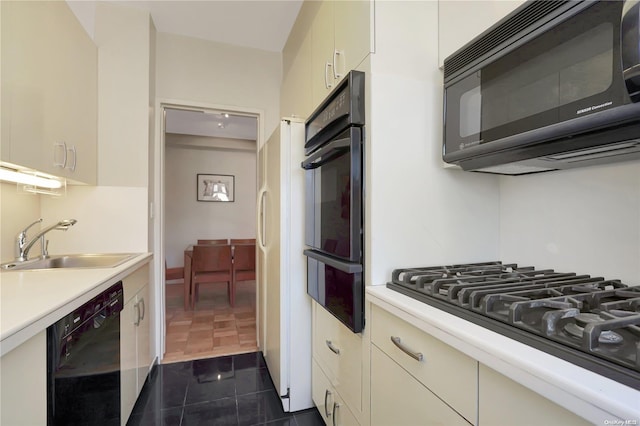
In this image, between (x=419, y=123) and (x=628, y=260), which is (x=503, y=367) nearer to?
(x=628, y=260)

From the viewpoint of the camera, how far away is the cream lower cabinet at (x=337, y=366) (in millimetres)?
1180

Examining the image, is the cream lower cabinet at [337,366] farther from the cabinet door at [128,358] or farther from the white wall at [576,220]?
the cabinet door at [128,358]

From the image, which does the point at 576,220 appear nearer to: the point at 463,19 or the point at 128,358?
the point at 463,19

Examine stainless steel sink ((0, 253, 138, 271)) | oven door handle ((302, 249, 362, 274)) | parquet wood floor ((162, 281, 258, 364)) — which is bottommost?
parquet wood floor ((162, 281, 258, 364))

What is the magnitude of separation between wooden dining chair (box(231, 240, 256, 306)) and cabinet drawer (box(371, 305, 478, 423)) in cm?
295

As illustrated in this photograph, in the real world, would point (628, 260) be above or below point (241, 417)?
above

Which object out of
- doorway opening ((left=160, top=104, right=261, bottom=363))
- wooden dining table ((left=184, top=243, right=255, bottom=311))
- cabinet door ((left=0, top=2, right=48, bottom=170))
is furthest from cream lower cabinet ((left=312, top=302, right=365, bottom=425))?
wooden dining table ((left=184, top=243, right=255, bottom=311))

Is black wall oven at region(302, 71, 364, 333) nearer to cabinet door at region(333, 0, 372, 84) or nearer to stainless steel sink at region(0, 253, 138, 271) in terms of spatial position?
cabinet door at region(333, 0, 372, 84)

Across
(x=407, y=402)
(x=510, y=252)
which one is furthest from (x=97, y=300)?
(x=510, y=252)

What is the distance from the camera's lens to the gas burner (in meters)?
0.54

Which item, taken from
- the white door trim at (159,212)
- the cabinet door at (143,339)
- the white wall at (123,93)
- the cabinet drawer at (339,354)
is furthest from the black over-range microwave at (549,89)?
the white door trim at (159,212)

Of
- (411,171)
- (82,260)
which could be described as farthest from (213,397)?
(411,171)

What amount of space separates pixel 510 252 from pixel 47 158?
2152 mm

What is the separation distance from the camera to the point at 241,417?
1.65 meters
